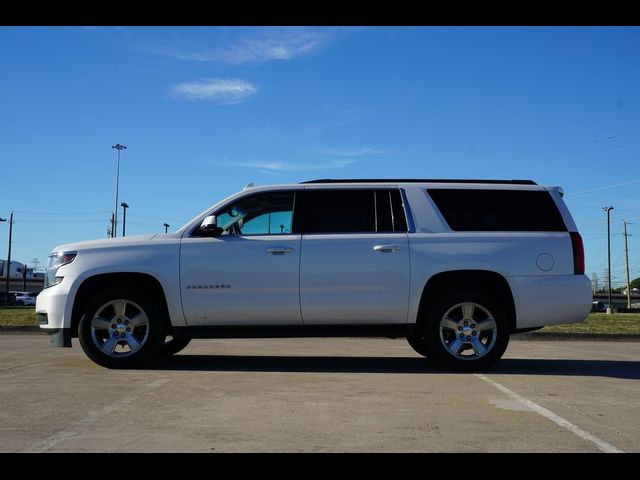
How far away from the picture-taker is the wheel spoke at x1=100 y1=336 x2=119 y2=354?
7246mm

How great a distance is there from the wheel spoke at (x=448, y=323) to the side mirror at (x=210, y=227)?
2652 millimetres

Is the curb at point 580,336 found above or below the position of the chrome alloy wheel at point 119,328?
below

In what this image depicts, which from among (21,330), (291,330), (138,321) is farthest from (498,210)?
(21,330)

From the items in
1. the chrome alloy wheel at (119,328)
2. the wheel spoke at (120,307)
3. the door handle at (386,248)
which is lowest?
the chrome alloy wheel at (119,328)

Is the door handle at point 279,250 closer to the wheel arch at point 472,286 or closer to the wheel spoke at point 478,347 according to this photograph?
the wheel arch at point 472,286

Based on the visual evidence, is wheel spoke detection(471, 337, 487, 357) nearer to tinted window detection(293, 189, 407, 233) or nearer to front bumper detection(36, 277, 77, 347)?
tinted window detection(293, 189, 407, 233)

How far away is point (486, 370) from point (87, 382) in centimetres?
425

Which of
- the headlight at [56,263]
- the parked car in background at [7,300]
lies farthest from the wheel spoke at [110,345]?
the parked car in background at [7,300]

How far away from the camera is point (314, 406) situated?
5.19 m

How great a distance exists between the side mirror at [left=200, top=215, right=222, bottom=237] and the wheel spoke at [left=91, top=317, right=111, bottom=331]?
1.44 meters

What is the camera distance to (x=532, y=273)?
7312mm

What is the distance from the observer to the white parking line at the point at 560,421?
396 cm
